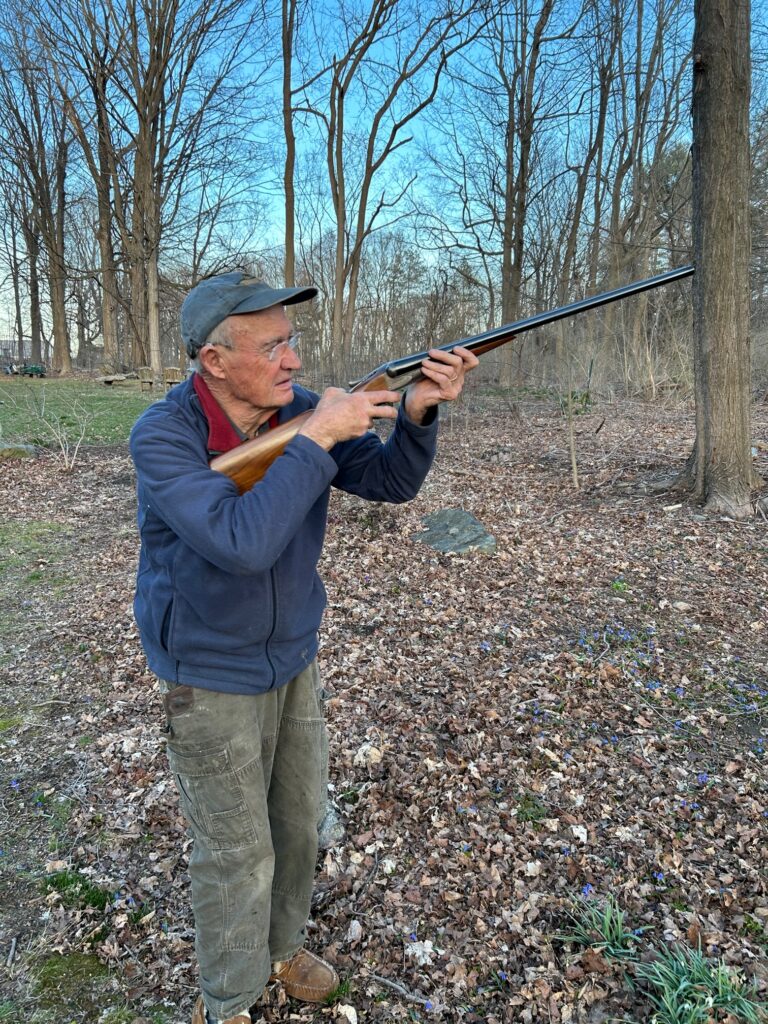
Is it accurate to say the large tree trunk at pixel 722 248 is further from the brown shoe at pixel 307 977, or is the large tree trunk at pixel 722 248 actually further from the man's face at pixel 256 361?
the brown shoe at pixel 307 977

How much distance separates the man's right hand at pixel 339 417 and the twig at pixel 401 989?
1.92 meters

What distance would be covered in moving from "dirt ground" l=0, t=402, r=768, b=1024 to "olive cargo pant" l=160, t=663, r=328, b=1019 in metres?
0.42

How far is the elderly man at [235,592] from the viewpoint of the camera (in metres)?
1.54

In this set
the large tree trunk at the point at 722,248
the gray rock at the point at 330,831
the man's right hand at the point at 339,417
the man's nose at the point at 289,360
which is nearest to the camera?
the man's right hand at the point at 339,417

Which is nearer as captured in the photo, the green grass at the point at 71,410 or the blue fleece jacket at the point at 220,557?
the blue fleece jacket at the point at 220,557

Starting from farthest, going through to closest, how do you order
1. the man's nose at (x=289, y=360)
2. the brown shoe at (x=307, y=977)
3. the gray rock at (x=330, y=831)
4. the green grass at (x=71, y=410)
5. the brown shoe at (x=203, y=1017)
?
the green grass at (x=71, y=410) → the gray rock at (x=330, y=831) → the brown shoe at (x=307, y=977) → the brown shoe at (x=203, y=1017) → the man's nose at (x=289, y=360)

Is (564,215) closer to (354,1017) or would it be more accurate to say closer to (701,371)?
(701,371)

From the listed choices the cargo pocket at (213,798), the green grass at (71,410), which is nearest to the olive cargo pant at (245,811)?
the cargo pocket at (213,798)

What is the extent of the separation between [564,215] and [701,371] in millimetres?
19383

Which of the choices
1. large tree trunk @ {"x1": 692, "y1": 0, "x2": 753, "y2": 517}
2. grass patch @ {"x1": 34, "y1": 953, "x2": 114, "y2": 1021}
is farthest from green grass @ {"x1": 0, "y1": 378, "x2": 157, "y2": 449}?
grass patch @ {"x1": 34, "y1": 953, "x2": 114, "y2": 1021}

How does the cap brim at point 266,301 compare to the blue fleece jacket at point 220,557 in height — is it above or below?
above

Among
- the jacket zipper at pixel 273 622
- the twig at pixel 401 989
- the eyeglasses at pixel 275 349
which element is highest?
the eyeglasses at pixel 275 349

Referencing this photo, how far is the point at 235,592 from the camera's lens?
1.66 metres

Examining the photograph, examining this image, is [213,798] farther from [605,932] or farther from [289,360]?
[605,932]
